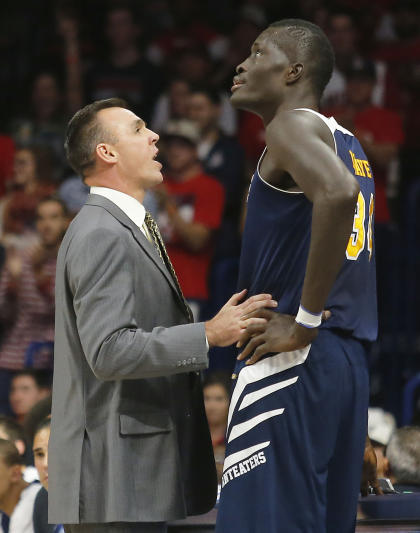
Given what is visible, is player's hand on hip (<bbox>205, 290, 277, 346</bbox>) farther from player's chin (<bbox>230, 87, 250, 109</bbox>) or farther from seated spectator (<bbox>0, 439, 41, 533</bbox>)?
seated spectator (<bbox>0, 439, 41, 533</bbox>)

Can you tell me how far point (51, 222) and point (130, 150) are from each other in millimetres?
3520

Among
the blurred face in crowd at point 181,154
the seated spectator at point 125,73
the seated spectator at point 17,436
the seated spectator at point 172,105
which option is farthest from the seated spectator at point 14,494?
the seated spectator at point 125,73

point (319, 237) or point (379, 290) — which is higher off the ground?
point (379, 290)

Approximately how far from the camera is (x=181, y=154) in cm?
712

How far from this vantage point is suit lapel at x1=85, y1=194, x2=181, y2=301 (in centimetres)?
326

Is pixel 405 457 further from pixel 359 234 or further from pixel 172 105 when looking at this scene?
pixel 172 105

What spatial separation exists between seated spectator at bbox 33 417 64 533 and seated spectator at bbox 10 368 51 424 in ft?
5.33

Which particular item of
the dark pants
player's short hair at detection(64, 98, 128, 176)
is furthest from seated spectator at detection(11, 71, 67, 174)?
the dark pants

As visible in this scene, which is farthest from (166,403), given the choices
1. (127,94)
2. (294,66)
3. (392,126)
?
(127,94)

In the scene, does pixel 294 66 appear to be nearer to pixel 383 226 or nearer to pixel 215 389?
pixel 215 389

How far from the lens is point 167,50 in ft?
29.1

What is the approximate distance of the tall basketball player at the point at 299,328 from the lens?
295 cm

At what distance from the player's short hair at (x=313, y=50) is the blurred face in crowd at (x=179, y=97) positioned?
15.2 ft

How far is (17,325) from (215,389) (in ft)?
5.22
